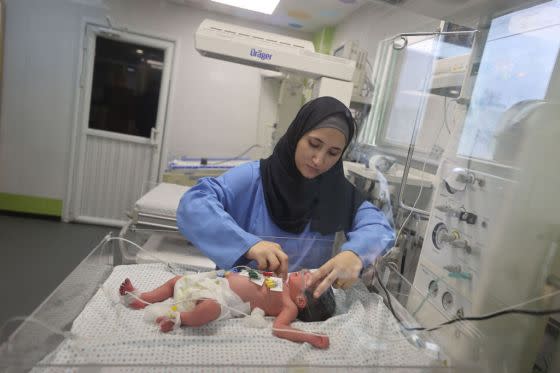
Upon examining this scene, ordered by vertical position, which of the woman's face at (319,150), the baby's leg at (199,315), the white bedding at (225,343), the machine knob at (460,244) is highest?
the woman's face at (319,150)

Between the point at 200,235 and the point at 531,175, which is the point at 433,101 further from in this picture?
the point at 200,235

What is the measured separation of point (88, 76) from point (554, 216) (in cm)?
347

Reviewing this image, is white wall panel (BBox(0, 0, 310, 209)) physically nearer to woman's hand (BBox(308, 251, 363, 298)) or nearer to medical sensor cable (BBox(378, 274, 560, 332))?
woman's hand (BBox(308, 251, 363, 298))

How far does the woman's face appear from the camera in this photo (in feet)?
3.00

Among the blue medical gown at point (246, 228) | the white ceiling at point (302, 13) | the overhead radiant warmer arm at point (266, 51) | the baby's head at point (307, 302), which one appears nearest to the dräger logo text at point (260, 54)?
the overhead radiant warmer arm at point (266, 51)

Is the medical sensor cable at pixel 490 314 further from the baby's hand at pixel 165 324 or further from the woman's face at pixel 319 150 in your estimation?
the baby's hand at pixel 165 324

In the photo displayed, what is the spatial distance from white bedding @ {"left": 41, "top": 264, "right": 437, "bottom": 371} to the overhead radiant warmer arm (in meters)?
1.05

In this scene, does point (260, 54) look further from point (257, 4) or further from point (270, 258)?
point (270, 258)

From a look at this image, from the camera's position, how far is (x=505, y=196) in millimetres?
753

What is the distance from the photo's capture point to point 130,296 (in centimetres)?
83

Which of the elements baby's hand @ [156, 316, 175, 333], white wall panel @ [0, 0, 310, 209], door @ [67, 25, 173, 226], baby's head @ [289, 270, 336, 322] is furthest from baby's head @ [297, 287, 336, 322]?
door @ [67, 25, 173, 226]

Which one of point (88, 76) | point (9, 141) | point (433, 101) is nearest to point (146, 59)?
point (88, 76)

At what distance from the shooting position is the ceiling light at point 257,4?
1.94m

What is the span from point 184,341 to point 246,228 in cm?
38
